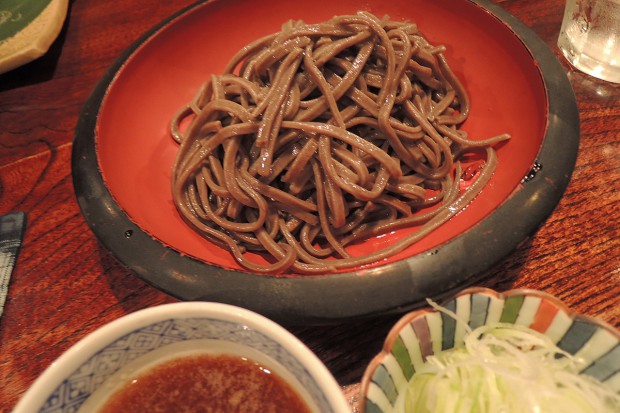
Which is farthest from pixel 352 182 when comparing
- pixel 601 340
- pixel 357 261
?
pixel 601 340

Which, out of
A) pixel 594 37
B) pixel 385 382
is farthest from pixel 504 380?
pixel 594 37

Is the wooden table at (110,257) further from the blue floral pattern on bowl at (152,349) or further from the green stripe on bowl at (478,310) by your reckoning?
the blue floral pattern on bowl at (152,349)

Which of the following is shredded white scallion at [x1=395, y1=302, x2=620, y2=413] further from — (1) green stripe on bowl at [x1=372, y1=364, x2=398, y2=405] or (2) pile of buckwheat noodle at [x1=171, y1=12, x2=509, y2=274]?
(2) pile of buckwheat noodle at [x1=171, y1=12, x2=509, y2=274]

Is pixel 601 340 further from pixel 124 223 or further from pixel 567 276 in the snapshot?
pixel 124 223

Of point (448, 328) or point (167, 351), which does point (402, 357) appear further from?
point (167, 351)

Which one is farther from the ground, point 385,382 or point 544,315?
point 544,315

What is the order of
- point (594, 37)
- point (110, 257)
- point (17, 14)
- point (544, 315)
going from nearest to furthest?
1. point (544, 315)
2. point (110, 257)
3. point (594, 37)
4. point (17, 14)
